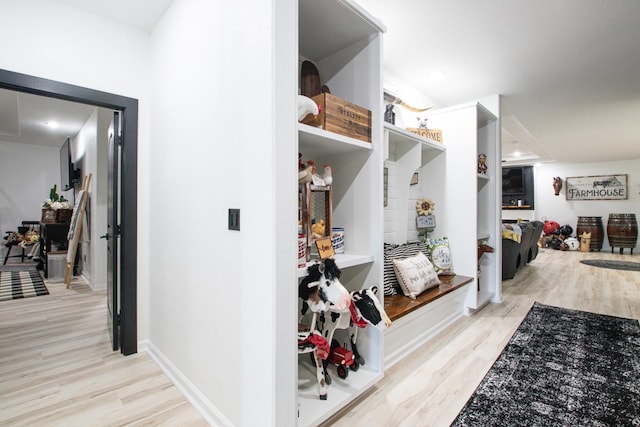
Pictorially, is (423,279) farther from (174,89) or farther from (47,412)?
(47,412)

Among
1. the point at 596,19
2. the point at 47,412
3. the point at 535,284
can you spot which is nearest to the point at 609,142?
the point at 535,284

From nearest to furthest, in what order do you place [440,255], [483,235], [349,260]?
1. [349,260]
2. [440,255]
3. [483,235]

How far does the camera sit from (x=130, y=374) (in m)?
1.94

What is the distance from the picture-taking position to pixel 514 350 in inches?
88.1

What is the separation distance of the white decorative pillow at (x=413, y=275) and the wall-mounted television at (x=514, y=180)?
27.9 feet

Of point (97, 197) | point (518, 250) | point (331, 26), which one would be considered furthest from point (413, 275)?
point (97, 197)

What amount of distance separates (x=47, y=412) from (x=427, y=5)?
326 centimetres

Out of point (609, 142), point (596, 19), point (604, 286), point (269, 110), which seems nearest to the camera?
point (269, 110)

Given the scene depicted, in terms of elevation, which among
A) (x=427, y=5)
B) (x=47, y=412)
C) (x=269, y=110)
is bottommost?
(x=47, y=412)

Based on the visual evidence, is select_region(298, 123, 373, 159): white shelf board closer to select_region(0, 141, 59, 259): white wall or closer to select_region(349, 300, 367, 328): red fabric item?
select_region(349, 300, 367, 328): red fabric item

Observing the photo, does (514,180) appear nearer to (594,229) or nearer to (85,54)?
(594,229)

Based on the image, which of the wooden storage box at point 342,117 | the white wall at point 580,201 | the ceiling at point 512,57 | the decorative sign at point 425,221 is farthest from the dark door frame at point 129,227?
the white wall at point 580,201

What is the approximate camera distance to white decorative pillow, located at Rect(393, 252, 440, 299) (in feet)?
7.72

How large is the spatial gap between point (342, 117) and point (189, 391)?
5.53 ft
